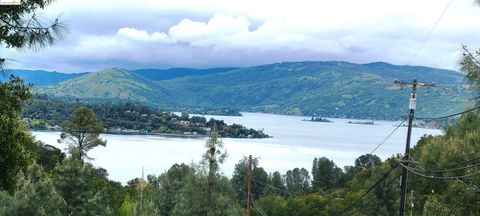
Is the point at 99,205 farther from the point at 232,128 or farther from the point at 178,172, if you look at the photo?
the point at 232,128

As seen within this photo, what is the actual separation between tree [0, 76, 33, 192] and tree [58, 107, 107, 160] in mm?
27868

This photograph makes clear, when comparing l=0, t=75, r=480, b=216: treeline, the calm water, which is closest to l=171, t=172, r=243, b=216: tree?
l=0, t=75, r=480, b=216: treeline

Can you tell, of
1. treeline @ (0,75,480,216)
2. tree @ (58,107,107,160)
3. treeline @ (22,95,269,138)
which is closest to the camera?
treeline @ (0,75,480,216)

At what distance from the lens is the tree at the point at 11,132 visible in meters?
8.65

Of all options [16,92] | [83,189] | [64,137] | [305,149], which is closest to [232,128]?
[305,149]

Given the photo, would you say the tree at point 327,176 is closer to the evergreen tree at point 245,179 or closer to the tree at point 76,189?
the evergreen tree at point 245,179

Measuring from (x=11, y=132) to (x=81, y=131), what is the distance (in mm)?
29567

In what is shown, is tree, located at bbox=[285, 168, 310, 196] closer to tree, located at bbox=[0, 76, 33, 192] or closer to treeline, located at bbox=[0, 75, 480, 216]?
treeline, located at bbox=[0, 75, 480, 216]

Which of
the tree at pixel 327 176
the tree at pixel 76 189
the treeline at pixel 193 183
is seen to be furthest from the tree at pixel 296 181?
the tree at pixel 76 189

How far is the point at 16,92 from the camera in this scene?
8.70m

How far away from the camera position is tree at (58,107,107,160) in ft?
122

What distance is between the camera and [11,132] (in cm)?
912

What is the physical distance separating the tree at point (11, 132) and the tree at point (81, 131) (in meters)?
27.9

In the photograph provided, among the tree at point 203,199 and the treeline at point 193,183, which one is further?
the tree at point 203,199
